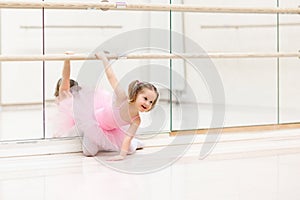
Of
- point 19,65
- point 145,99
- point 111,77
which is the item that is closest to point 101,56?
point 111,77

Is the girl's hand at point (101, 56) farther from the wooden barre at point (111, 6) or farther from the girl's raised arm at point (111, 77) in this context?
the wooden barre at point (111, 6)

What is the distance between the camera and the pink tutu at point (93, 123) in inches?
71.9

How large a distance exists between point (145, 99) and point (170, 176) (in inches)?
16.2

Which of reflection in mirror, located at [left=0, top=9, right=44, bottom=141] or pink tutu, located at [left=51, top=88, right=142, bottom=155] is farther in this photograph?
reflection in mirror, located at [left=0, top=9, right=44, bottom=141]

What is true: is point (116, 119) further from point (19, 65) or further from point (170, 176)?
point (19, 65)

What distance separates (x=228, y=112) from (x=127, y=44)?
1233 mm

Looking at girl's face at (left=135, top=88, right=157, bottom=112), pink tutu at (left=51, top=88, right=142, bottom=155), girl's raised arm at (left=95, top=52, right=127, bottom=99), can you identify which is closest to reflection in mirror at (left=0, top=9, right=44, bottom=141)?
pink tutu at (left=51, top=88, right=142, bottom=155)

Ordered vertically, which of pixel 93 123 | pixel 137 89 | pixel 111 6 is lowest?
pixel 93 123

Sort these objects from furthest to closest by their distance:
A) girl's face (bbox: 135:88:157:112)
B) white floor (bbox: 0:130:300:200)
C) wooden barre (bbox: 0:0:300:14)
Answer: girl's face (bbox: 135:88:157:112)
wooden barre (bbox: 0:0:300:14)
white floor (bbox: 0:130:300:200)

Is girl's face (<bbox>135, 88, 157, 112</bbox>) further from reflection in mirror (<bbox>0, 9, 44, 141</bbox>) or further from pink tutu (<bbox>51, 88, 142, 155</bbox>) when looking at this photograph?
reflection in mirror (<bbox>0, 9, 44, 141</bbox>)

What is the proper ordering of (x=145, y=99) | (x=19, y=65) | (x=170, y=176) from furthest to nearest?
1. (x=19, y=65)
2. (x=145, y=99)
3. (x=170, y=176)

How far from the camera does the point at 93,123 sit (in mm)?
1856

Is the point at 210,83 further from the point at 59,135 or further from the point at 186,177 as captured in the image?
the point at 186,177

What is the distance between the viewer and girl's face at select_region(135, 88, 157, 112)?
1770 millimetres
